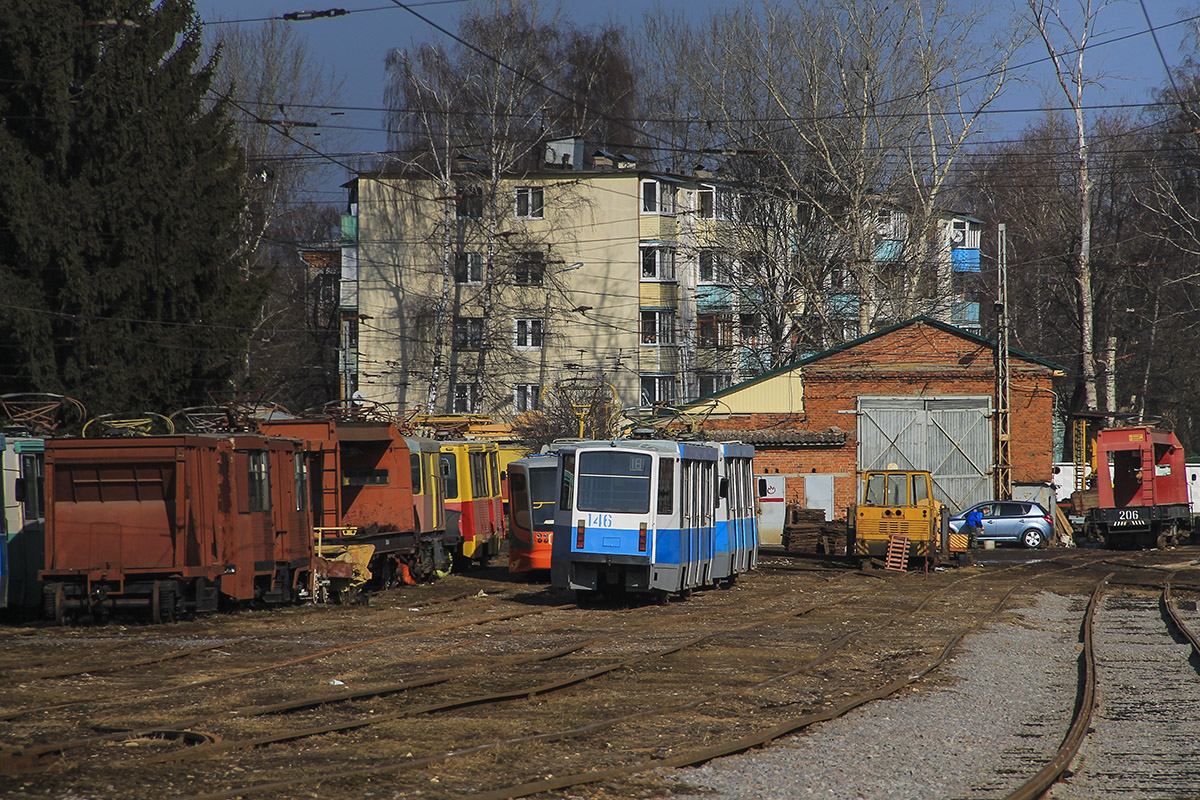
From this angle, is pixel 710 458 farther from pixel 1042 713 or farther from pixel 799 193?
pixel 799 193

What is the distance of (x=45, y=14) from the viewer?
2772cm

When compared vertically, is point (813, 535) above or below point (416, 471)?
below

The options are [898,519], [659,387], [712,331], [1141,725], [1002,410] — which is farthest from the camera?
[712,331]

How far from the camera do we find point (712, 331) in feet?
183

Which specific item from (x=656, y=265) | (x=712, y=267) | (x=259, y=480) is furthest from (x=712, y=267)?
(x=259, y=480)

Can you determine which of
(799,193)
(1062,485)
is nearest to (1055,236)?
(1062,485)

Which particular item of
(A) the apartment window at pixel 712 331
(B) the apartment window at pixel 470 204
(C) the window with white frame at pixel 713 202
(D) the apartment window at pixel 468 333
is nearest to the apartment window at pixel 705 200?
(C) the window with white frame at pixel 713 202

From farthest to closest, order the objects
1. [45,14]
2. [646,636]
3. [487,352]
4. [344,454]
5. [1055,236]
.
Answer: [1055,236]
[487,352]
[45,14]
[344,454]
[646,636]

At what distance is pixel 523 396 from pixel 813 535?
20.7 metres

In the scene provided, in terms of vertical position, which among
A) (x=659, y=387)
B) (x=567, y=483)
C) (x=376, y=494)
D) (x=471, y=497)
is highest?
(x=659, y=387)

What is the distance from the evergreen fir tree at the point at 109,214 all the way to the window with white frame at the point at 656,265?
2615 centimetres

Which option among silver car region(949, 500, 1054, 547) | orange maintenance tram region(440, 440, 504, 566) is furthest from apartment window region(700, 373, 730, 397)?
orange maintenance tram region(440, 440, 504, 566)

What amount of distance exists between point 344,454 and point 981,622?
467 inches

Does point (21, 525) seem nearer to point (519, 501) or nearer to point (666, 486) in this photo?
point (666, 486)
